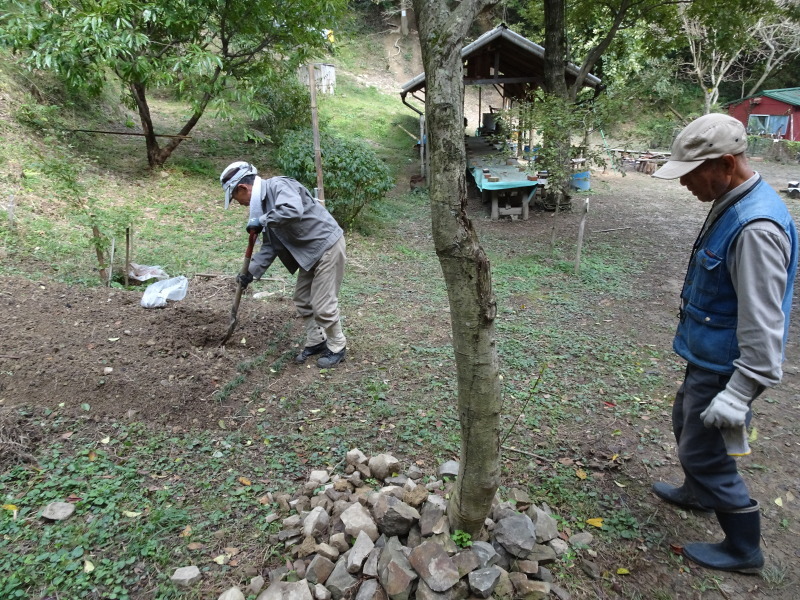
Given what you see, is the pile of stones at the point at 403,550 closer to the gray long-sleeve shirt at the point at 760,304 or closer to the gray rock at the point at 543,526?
the gray rock at the point at 543,526

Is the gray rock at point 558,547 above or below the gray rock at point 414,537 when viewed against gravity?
below

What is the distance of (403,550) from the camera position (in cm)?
212

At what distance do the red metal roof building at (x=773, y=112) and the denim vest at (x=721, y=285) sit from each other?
83.5ft

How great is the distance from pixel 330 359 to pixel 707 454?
2.80 m

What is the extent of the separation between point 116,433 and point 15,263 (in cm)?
363

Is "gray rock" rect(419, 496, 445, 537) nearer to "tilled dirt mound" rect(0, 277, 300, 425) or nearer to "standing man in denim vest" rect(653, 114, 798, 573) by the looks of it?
"standing man in denim vest" rect(653, 114, 798, 573)

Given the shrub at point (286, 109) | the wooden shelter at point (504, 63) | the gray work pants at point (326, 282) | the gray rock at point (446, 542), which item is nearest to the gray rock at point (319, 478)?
the gray rock at point (446, 542)

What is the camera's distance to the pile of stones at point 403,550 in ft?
6.57

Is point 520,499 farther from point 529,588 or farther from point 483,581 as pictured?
point 483,581

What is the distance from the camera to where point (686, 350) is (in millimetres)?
2338

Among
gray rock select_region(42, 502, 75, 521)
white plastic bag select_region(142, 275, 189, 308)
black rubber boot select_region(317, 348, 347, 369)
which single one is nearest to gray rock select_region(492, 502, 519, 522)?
gray rock select_region(42, 502, 75, 521)

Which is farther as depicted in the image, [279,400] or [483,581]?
[279,400]

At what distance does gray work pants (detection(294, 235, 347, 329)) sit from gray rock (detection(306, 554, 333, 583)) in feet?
7.53

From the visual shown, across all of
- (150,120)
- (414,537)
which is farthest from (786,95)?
(414,537)
